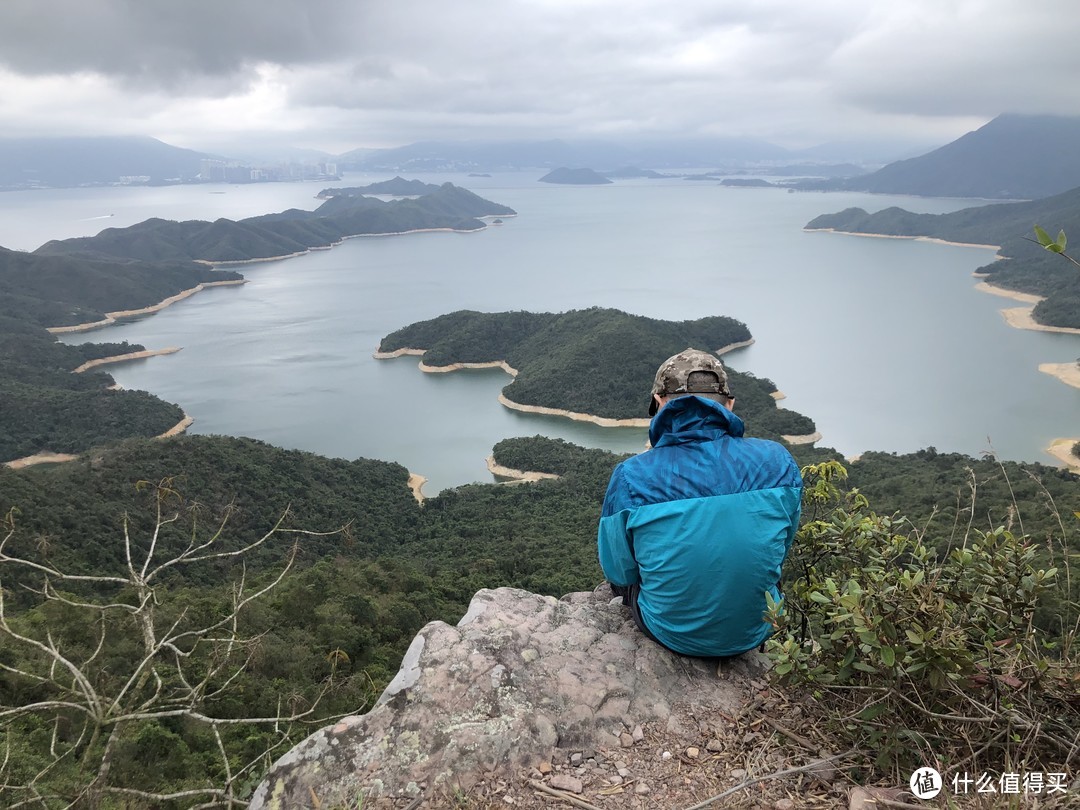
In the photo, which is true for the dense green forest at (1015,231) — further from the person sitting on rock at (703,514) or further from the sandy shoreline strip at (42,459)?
the sandy shoreline strip at (42,459)

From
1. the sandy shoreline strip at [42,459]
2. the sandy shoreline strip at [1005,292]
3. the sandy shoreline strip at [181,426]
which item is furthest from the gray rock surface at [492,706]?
the sandy shoreline strip at [1005,292]

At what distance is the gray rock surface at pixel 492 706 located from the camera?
1.82 m

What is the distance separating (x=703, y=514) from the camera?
188 cm

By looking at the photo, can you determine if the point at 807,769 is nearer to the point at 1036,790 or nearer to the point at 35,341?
the point at 1036,790

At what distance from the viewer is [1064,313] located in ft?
153

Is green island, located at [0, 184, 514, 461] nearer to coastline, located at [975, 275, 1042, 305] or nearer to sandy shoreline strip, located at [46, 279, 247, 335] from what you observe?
sandy shoreline strip, located at [46, 279, 247, 335]

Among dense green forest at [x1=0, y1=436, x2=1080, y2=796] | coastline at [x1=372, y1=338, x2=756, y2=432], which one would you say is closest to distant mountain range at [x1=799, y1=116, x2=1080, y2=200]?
coastline at [x1=372, y1=338, x2=756, y2=432]

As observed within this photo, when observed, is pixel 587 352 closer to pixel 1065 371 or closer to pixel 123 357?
pixel 1065 371

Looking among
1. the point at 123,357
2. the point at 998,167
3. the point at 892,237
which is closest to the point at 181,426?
the point at 123,357

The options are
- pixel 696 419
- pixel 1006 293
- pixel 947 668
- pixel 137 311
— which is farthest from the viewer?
pixel 137 311

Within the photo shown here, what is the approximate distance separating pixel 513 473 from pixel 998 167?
6381 inches

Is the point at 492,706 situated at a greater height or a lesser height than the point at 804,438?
greater

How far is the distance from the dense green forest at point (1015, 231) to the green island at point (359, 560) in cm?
2570

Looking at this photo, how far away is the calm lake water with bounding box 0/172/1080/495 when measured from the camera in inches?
1225
